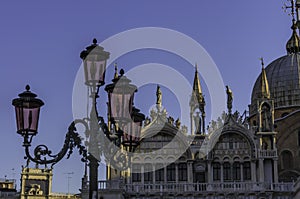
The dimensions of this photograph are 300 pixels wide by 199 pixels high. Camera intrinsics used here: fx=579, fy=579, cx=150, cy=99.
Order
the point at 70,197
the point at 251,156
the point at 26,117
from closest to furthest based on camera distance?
the point at 26,117, the point at 251,156, the point at 70,197

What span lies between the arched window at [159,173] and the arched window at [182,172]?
931 millimetres

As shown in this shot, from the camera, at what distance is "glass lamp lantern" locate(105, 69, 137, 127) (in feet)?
33.1

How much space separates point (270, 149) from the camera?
31.4m

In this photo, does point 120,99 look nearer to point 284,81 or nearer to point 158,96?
point 158,96

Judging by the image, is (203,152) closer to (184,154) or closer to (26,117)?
(184,154)

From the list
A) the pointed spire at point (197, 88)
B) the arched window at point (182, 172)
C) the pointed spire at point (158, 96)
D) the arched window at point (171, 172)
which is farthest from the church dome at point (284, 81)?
the arched window at point (171, 172)

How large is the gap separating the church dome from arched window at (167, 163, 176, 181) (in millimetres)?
10074

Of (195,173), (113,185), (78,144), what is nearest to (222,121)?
(195,173)

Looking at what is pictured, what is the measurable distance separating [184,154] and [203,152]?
41.2 inches

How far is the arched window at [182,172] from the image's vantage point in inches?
1248

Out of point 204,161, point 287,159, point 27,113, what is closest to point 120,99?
point 27,113

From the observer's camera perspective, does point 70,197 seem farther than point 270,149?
Yes

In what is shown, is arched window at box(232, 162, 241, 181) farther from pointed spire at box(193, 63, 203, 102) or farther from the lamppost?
the lamppost

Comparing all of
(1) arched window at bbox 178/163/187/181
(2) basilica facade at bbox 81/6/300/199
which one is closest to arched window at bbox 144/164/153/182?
(2) basilica facade at bbox 81/6/300/199
